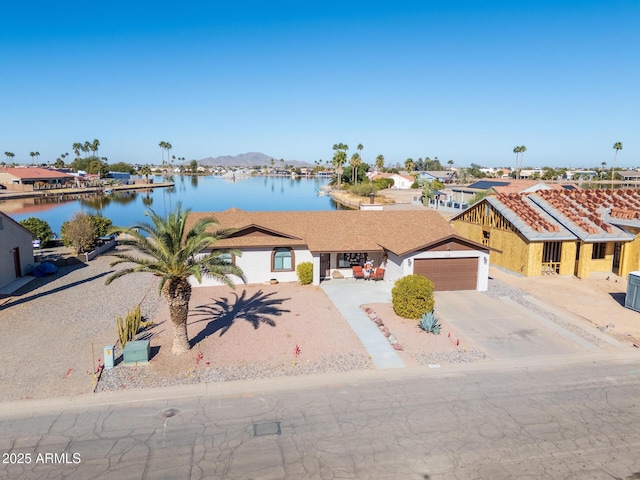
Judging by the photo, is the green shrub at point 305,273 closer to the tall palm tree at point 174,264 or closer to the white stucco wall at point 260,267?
the white stucco wall at point 260,267

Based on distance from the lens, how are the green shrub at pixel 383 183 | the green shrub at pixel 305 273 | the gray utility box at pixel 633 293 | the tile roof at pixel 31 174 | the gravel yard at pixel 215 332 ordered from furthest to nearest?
the green shrub at pixel 383 183 → the tile roof at pixel 31 174 → the green shrub at pixel 305 273 → the gray utility box at pixel 633 293 → the gravel yard at pixel 215 332

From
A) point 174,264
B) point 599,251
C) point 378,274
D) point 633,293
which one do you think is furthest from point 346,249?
point 599,251

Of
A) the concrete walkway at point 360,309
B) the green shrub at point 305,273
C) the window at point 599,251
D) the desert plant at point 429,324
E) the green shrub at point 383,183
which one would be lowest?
the concrete walkway at point 360,309

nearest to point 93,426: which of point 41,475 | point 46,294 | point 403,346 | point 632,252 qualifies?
point 41,475

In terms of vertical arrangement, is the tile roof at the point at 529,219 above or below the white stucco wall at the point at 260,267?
above

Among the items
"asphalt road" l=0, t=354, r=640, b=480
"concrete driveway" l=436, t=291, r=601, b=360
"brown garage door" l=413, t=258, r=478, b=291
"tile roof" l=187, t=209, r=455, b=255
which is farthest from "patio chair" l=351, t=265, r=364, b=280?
"asphalt road" l=0, t=354, r=640, b=480

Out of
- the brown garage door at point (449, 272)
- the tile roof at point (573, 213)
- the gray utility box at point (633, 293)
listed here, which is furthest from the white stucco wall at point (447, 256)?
the gray utility box at point (633, 293)

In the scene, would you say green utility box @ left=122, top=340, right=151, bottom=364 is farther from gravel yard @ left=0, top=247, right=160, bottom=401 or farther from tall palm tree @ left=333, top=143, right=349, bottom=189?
tall palm tree @ left=333, top=143, right=349, bottom=189

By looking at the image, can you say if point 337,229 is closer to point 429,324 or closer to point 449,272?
point 449,272
